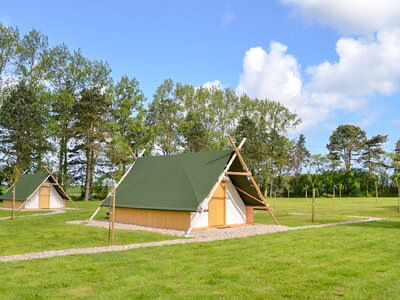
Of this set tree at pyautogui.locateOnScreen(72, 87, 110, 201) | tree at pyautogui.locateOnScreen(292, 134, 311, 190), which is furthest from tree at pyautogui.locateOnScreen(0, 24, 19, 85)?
tree at pyautogui.locateOnScreen(292, 134, 311, 190)

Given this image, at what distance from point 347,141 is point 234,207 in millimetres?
51633

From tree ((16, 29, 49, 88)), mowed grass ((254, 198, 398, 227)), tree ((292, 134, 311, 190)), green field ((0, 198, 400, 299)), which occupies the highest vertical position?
tree ((16, 29, 49, 88))

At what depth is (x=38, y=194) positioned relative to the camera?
1017 inches

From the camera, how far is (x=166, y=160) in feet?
55.9

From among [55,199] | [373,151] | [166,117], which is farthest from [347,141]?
[55,199]

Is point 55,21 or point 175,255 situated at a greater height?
point 55,21

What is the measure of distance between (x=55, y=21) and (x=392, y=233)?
51.6 ft

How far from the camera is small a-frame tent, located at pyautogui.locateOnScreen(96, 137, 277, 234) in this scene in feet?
45.1

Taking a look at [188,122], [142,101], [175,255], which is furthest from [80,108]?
[175,255]

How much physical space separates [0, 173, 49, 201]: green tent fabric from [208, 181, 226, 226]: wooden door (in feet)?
52.1

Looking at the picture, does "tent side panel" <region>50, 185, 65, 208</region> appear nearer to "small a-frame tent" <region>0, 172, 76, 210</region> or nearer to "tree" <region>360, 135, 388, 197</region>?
"small a-frame tent" <region>0, 172, 76, 210</region>

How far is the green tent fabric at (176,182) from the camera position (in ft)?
45.9

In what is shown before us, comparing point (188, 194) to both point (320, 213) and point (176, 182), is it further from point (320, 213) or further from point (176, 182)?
point (320, 213)

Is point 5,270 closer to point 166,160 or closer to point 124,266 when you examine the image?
point 124,266
